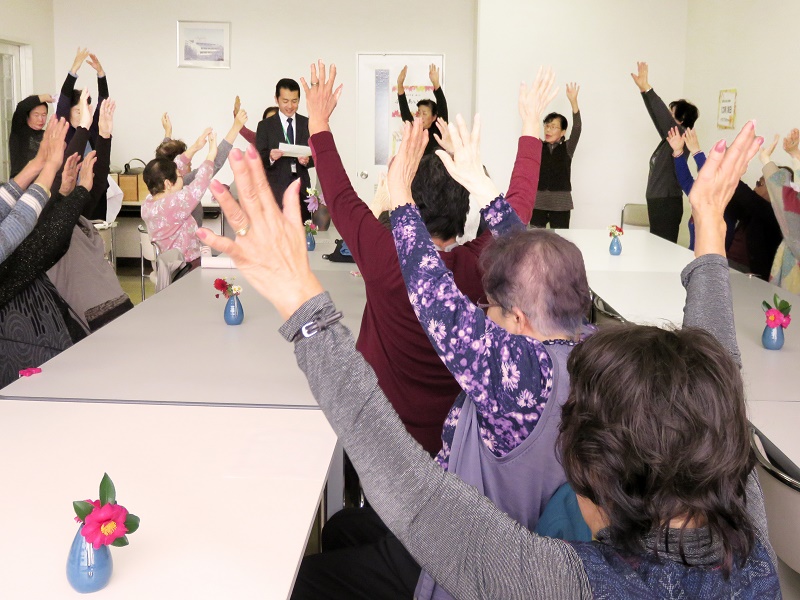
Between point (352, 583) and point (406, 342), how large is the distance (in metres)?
0.56

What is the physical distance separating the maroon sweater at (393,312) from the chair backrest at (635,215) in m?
5.86

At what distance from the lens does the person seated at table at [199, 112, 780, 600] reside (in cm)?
85

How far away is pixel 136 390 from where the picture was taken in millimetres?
2309

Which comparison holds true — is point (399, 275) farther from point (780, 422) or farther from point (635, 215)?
point (635, 215)

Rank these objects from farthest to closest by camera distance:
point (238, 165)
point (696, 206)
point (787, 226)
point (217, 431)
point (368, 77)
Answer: point (368, 77) < point (787, 226) < point (217, 431) < point (696, 206) < point (238, 165)

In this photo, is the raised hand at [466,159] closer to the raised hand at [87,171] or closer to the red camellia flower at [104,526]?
the red camellia flower at [104,526]

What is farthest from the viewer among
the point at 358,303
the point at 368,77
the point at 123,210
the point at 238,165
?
the point at 368,77

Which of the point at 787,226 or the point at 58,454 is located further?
the point at 787,226

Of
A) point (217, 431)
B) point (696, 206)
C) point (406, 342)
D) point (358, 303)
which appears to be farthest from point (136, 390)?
point (696, 206)

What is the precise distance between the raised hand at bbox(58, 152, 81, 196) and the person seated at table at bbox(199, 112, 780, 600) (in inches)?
101

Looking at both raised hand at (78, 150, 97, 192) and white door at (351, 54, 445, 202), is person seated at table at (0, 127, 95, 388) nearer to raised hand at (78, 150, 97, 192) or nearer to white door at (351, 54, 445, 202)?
raised hand at (78, 150, 97, 192)

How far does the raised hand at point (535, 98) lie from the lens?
7.55 feet

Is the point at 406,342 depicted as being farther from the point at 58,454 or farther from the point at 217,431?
the point at 58,454

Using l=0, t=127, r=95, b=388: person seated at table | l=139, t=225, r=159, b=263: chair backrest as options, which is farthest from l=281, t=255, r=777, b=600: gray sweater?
l=139, t=225, r=159, b=263: chair backrest
